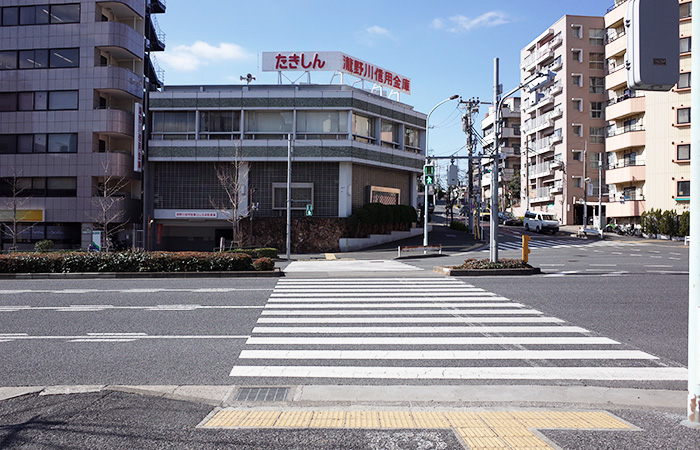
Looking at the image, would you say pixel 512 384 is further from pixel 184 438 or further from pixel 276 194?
pixel 276 194

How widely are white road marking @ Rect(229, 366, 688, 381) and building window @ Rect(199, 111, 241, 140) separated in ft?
115

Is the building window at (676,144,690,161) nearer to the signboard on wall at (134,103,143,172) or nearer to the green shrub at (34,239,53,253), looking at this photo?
the signboard on wall at (134,103,143,172)

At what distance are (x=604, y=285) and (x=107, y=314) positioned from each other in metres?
14.3

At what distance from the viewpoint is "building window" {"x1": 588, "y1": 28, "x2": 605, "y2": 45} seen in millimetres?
64562

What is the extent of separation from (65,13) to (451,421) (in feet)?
149

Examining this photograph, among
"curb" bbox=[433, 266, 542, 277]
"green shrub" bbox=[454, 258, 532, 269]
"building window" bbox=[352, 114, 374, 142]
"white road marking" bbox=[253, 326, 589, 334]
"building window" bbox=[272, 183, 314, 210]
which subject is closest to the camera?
"white road marking" bbox=[253, 326, 589, 334]

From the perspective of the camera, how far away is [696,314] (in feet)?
15.8

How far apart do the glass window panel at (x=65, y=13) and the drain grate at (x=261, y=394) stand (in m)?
42.4

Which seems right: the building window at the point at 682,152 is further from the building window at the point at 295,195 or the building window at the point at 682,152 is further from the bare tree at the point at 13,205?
the bare tree at the point at 13,205

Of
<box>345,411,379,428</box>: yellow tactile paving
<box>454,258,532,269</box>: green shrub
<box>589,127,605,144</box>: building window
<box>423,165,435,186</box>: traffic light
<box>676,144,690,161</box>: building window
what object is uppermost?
<box>589,127,605,144</box>: building window

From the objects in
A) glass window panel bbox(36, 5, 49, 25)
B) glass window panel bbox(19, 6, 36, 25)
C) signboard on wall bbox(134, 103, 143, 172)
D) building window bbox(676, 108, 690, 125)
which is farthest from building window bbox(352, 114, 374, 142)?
building window bbox(676, 108, 690, 125)

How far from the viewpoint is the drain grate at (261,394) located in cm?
620

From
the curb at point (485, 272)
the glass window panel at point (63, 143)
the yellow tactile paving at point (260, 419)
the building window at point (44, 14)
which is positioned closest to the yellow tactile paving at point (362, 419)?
the yellow tactile paving at point (260, 419)

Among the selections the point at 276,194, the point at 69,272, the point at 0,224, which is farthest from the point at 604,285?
the point at 0,224
